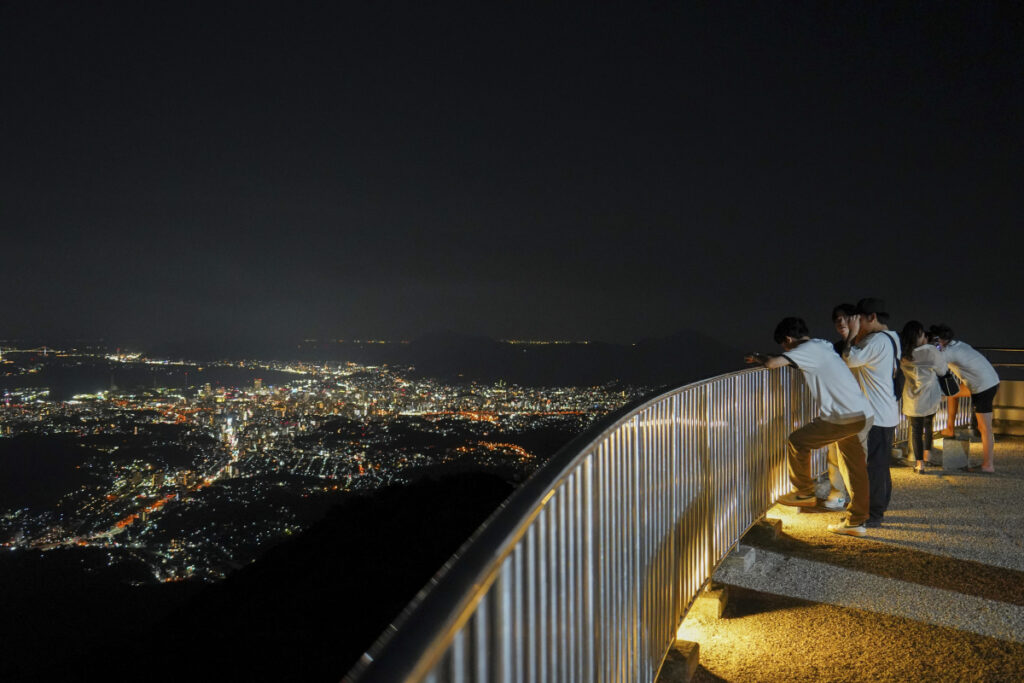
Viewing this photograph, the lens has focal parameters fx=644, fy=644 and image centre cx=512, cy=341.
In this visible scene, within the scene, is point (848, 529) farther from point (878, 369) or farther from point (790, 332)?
point (790, 332)

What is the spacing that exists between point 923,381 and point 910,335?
0.64 meters

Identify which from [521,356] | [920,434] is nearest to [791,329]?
[920,434]

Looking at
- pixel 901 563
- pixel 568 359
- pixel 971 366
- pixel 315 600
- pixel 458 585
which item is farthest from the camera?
pixel 568 359

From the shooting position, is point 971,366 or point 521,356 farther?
point 521,356

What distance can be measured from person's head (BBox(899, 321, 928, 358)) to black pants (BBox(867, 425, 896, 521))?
8.89 feet

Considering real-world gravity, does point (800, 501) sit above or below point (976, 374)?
below

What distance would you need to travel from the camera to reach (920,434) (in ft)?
29.4

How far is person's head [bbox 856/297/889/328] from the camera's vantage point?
6.34 meters

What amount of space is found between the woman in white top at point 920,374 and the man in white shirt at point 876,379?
8.34ft

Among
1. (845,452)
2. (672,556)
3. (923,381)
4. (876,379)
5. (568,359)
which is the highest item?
(876,379)

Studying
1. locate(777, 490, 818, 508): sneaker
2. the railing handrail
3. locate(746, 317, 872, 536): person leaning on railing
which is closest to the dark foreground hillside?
locate(777, 490, 818, 508): sneaker

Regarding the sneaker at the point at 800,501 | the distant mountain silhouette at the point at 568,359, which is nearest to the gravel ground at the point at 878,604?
the sneaker at the point at 800,501

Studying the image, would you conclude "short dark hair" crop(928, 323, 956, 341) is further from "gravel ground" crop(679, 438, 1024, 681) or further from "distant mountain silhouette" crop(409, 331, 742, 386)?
"distant mountain silhouette" crop(409, 331, 742, 386)

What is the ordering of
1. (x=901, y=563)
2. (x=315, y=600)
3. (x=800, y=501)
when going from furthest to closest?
(x=315, y=600) < (x=800, y=501) < (x=901, y=563)
